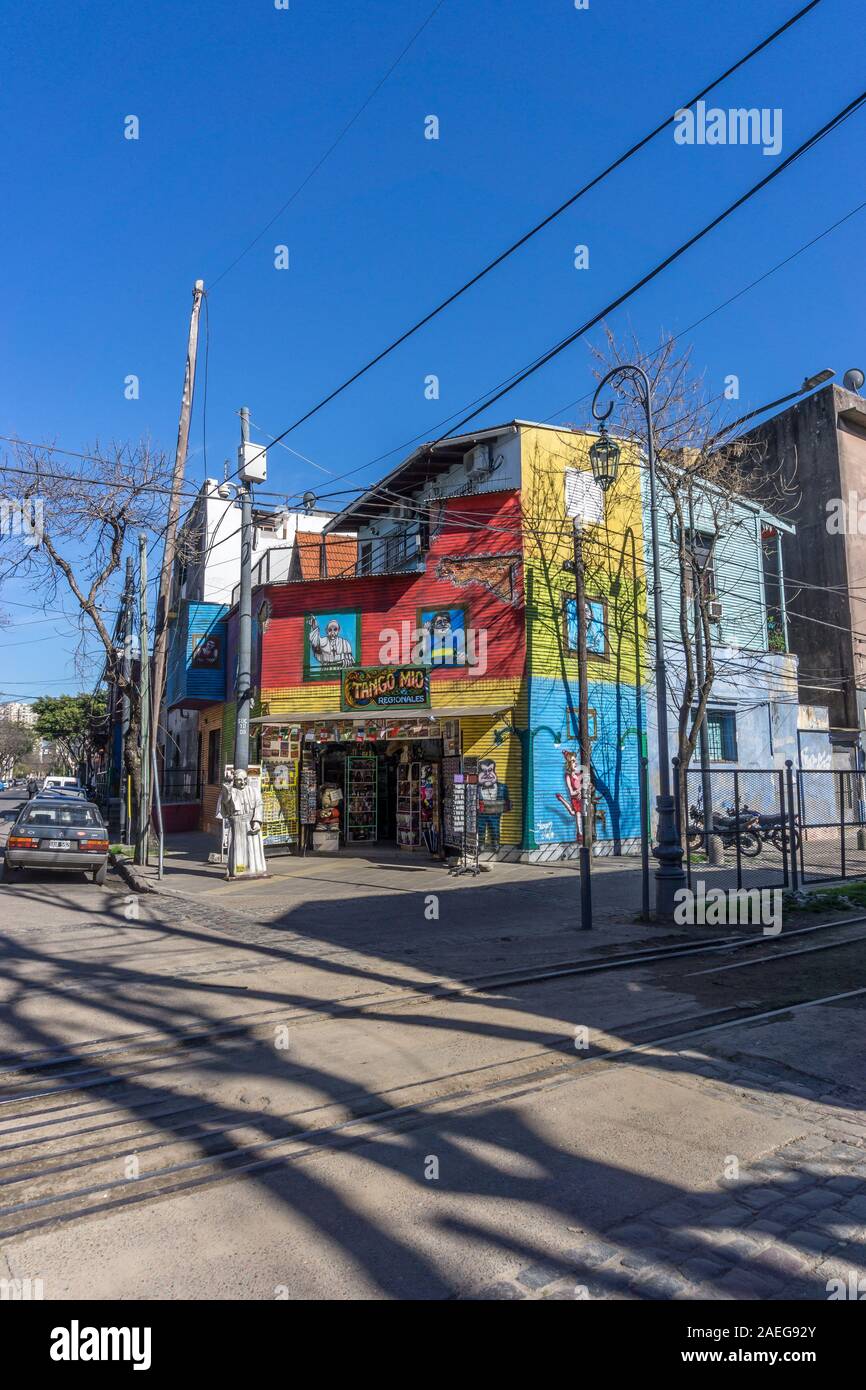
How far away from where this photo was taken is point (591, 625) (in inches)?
812

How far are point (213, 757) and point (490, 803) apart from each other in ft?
38.8

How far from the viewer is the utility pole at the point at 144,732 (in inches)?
749

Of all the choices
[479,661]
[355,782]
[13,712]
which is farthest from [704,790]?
[13,712]

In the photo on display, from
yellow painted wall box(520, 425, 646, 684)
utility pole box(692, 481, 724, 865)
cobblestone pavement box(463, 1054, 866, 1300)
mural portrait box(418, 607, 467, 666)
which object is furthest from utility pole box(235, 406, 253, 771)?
cobblestone pavement box(463, 1054, 866, 1300)

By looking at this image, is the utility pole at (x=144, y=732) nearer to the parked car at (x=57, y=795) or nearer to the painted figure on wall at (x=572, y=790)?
the parked car at (x=57, y=795)

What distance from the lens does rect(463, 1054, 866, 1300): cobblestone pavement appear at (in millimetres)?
3385

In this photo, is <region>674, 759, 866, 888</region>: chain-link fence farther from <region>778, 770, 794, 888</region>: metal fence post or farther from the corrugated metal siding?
the corrugated metal siding

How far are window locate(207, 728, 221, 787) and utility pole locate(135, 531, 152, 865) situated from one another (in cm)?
516

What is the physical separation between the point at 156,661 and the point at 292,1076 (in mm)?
15786

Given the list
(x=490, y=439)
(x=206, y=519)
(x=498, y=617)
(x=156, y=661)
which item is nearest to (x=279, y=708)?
(x=156, y=661)

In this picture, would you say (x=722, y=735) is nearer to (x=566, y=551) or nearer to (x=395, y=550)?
(x=566, y=551)

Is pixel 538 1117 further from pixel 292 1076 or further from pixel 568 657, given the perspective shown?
pixel 568 657

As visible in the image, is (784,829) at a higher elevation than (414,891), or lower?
higher
